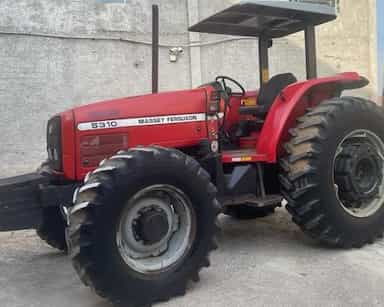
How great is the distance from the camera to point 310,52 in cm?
507

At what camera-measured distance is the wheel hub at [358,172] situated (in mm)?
4492

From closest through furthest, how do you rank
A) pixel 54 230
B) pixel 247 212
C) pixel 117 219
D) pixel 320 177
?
pixel 117 219 → pixel 320 177 → pixel 54 230 → pixel 247 212

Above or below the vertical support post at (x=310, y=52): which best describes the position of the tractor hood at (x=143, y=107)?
below

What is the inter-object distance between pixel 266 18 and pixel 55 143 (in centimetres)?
237

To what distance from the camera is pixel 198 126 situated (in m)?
4.37

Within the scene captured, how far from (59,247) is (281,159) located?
6.95 ft

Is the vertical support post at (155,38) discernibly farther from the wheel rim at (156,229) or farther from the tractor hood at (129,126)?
the wheel rim at (156,229)

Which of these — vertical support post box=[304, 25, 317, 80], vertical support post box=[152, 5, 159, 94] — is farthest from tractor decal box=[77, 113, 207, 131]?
vertical support post box=[304, 25, 317, 80]

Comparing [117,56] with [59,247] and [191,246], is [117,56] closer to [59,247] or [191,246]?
[59,247]

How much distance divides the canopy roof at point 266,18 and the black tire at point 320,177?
37.1 inches

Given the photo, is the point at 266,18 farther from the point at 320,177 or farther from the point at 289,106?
the point at 320,177

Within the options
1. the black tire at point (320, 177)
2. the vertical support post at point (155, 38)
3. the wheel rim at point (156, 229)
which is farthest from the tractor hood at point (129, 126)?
the black tire at point (320, 177)

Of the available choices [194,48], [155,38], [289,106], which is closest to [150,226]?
[289,106]

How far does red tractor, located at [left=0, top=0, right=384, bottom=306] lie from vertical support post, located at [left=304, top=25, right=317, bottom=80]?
0.01 metres
